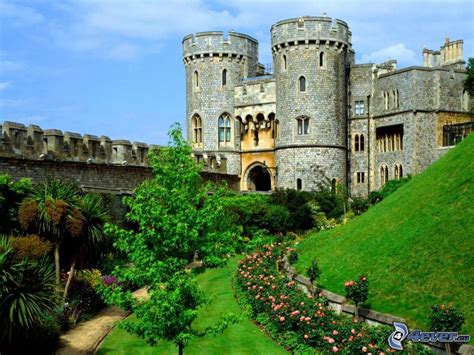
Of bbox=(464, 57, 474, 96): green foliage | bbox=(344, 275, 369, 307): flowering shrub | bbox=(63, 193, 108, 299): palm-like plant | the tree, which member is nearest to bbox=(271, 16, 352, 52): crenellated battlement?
bbox=(464, 57, 474, 96): green foliage

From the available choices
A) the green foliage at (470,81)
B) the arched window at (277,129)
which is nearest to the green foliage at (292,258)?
the arched window at (277,129)

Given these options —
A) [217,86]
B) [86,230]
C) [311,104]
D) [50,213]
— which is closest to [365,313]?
[86,230]

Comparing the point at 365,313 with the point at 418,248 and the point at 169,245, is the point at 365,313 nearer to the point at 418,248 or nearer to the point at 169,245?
the point at 418,248

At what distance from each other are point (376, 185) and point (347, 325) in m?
32.9

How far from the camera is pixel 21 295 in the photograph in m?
14.5

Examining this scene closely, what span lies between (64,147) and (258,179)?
81.8ft

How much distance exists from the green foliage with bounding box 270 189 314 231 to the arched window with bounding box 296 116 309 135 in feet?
24.4

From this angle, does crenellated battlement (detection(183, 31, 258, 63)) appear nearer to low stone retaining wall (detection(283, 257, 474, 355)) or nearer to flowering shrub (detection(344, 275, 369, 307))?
low stone retaining wall (detection(283, 257, 474, 355))

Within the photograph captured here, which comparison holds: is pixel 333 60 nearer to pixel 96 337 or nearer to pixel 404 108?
Answer: pixel 404 108

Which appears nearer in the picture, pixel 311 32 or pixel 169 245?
pixel 169 245

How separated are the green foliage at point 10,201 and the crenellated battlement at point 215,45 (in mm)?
29257

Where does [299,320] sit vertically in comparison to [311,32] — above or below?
below

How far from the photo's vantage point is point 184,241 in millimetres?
13117

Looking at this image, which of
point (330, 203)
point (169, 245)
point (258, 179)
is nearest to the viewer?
point (169, 245)
